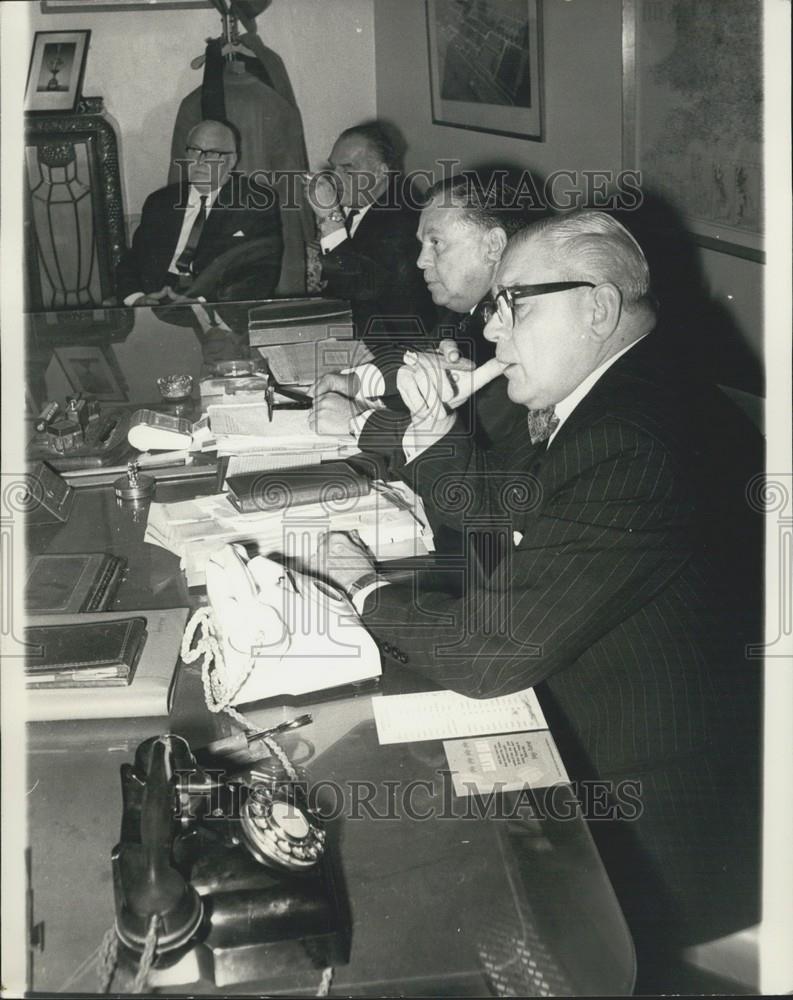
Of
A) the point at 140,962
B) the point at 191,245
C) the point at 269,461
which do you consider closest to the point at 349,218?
the point at 191,245

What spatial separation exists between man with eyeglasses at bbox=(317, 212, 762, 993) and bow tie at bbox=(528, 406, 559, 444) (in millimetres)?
110

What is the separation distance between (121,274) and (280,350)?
1954mm

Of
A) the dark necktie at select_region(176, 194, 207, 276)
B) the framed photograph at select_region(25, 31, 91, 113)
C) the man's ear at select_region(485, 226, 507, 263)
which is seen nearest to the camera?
the man's ear at select_region(485, 226, 507, 263)

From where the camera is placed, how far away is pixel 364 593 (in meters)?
1.57

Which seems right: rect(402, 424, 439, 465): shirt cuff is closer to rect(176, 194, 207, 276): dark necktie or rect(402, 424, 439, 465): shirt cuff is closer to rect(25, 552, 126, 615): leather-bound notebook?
rect(25, 552, 126, 615): leather-bound notebook

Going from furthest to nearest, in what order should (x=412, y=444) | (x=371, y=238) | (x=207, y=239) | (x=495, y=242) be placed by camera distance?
(x=207, y=239) → (x=371, y=238) → (x=495, y=242) → (x=412, y=444)

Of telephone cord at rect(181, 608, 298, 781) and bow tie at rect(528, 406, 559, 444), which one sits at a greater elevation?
bow tie at rect(528, 406, 559, 444)

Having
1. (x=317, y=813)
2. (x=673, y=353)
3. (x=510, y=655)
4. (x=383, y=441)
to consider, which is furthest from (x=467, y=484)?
(x=317, y=813)

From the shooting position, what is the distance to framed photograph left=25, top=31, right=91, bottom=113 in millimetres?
5559

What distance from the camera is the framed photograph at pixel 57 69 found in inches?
219

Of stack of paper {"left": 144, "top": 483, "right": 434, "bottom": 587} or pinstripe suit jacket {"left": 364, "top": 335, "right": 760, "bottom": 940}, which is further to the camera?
stack of paper {"left": 144, "top": 483, "right": 434, "bottom": 587}

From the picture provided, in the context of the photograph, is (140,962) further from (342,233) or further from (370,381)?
(342,233)

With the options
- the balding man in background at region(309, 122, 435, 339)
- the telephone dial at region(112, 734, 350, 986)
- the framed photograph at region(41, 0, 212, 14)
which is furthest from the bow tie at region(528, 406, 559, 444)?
the framed photograph at region(41, 0, 212, 14)

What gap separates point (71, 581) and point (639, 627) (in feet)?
3.17
